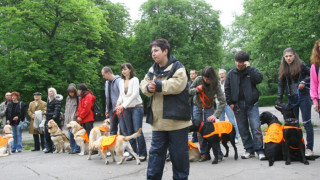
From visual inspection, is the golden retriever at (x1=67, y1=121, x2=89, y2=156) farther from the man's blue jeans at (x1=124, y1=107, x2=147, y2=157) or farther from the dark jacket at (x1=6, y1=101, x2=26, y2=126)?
the dark jacket at (x1=6, y1=101, x2=26, y2=126)

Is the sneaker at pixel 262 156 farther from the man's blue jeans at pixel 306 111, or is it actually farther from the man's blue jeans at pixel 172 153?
the man's blue jeans at pixel 172 153

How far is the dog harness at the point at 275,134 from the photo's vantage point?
196 inches

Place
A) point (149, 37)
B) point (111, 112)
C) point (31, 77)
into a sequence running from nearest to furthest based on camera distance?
1. point (111, 112)
2. point (31, 77)
3. point (149, 37)

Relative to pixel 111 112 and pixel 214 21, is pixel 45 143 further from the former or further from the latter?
pixel 214 21

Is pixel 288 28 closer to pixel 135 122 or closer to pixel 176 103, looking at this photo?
pixel 135 122

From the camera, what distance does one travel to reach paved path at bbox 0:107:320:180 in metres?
4.38

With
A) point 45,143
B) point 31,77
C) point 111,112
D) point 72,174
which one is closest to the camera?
point 72,174

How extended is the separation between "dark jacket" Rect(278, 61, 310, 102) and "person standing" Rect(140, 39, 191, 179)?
292 centimetres

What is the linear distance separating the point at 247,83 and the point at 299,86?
36.9 inches

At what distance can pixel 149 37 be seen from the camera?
98.4ft

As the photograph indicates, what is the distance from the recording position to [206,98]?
17.9ft

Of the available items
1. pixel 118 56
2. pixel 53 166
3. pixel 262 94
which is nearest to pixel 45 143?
pixel 53 166

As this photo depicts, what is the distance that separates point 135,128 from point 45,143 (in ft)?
13.6

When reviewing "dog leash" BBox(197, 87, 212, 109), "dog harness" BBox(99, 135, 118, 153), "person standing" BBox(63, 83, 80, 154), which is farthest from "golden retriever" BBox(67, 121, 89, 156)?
"dog leash" BBox(197, 87, 212, 109)
